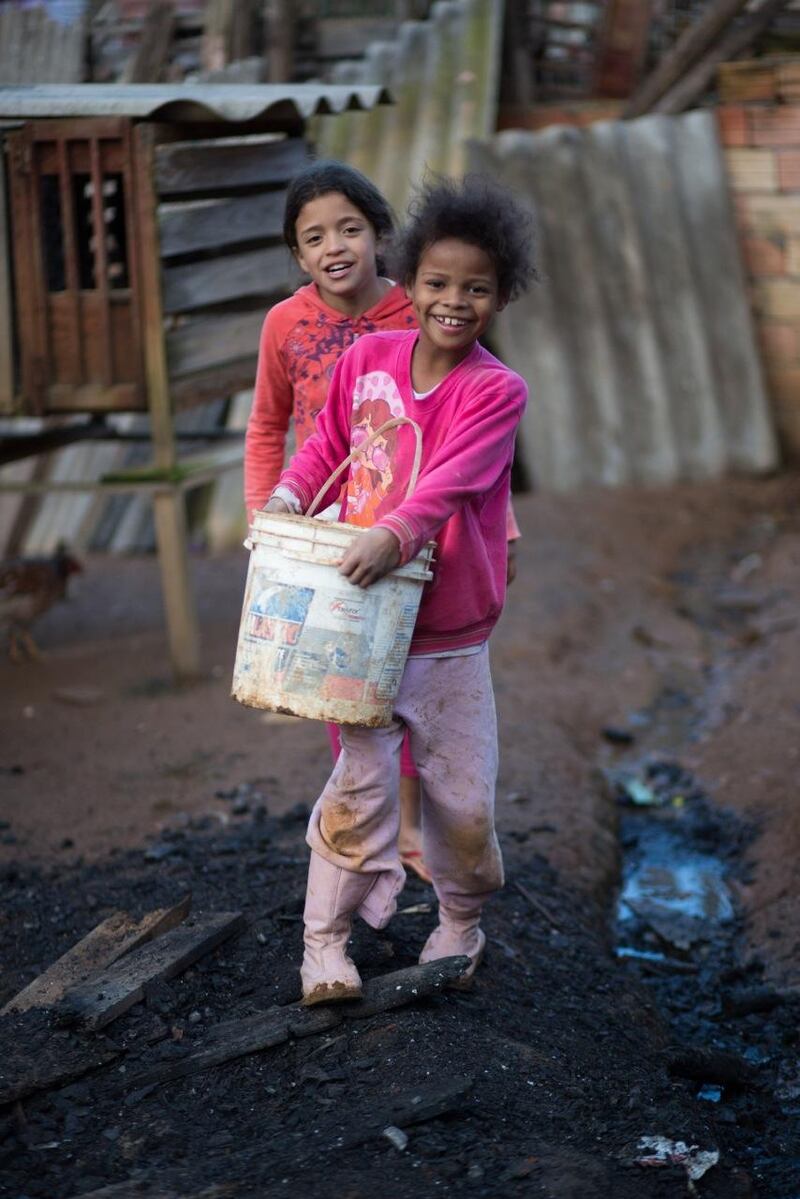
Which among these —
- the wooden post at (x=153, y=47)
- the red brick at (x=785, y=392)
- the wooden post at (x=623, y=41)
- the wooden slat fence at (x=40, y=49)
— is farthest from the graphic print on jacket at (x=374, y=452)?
the wooden slat fence at (x=40, y=49)

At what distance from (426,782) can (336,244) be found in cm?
133

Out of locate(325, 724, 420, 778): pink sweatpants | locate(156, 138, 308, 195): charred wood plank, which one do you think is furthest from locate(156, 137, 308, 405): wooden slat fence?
locate(325, 724, 420, 778): pink sweatpants

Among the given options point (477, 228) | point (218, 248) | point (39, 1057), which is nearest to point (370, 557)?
point (477, 228)

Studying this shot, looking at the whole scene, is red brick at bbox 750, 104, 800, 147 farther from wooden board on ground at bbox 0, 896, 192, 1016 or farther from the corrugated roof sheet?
wooden board on ground at bbox 0, 896, 192, 1016

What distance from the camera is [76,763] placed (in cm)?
548

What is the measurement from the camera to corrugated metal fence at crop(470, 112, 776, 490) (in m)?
8.77

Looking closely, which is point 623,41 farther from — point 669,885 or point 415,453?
point 415,453

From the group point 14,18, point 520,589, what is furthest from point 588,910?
point 14,18

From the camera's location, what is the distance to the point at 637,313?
8.84 m

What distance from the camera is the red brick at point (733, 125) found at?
8.84 metres

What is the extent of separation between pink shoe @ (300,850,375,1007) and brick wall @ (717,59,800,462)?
6855mm

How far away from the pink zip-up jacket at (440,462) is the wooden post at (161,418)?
2.86 m

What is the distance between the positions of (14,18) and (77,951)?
9.83m

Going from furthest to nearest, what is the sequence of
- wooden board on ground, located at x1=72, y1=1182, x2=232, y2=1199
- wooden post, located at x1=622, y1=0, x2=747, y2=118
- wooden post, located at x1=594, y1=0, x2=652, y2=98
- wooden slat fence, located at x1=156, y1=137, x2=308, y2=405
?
wooden post, located at x1=594, y1=0, x2=652, y2=98 → wooden post, located at x1=622, y1=0, x2=747, y2=118 → wooden slat fence, located at x1=156, y1=137, x2=308, y2=405 → wooden board on ground, located at x1=72, y1=1182, x2=232, y2=1199
